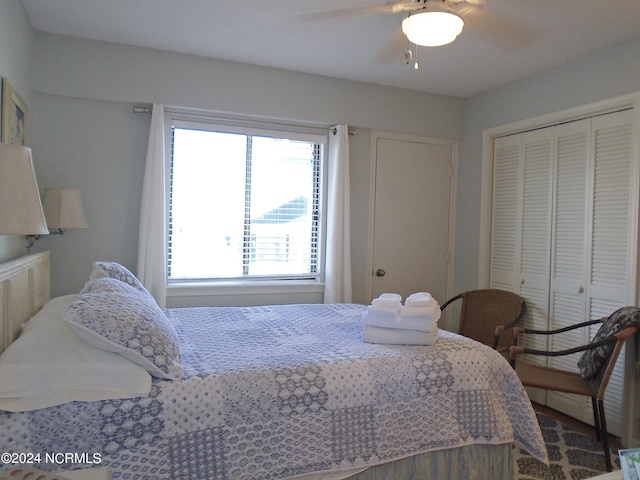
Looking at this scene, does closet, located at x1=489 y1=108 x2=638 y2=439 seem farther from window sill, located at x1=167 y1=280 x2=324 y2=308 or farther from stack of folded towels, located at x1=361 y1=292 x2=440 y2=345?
window sill, located at x1=167 y1=280 x2=324 y2=308

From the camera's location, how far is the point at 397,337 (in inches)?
88.0

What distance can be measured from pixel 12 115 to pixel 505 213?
3.64 m

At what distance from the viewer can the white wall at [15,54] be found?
2195mm

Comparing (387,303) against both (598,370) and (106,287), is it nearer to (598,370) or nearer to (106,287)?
(106,287)

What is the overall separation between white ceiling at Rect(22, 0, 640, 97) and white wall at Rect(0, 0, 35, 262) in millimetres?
150

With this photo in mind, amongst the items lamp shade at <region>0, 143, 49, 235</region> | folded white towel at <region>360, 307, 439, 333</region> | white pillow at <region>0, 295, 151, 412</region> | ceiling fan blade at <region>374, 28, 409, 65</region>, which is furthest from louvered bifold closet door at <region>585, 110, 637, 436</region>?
lamp shade at <region>0, 143, 49, 235</region>

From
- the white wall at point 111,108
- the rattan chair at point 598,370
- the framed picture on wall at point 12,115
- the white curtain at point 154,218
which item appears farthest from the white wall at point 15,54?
the rattan chair at point 598,370

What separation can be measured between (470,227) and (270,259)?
6.30ft

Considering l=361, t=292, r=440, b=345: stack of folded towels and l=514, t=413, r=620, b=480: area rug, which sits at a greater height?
l=361, t=292, r=440, b=345: stack of folded towels

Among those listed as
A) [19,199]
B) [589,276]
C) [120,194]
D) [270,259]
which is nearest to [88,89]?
[120,194]

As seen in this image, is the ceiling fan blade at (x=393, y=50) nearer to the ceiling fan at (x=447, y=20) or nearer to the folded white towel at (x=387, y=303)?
the ceiling fan at (x=447, y=20)

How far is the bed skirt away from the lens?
6.16ft

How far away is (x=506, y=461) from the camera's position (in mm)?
2084

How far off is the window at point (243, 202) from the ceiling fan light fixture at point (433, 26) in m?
1.67
